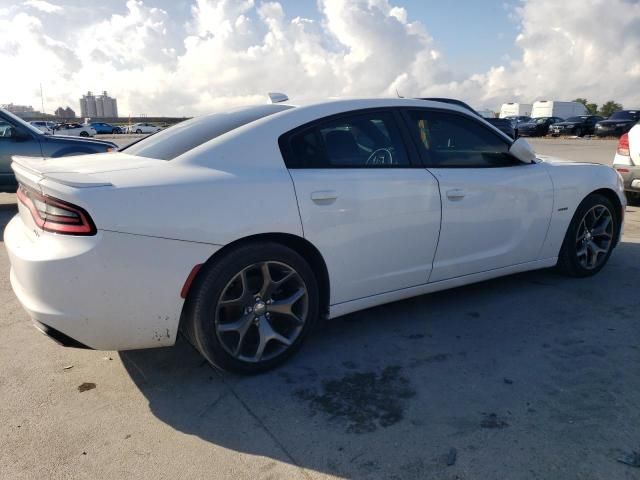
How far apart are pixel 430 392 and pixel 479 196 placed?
145 cm

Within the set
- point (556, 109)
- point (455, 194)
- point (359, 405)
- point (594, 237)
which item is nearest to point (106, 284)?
point (359, 405)

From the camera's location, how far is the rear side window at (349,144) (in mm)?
3008

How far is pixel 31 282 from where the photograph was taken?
2502 millimetres

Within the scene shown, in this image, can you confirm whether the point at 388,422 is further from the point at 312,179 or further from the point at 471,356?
the point at 312,179

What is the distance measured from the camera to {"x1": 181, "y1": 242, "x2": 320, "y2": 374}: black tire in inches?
105

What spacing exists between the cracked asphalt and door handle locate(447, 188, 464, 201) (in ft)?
2.88

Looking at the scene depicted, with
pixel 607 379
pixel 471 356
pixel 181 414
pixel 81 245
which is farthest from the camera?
pixel 471 356

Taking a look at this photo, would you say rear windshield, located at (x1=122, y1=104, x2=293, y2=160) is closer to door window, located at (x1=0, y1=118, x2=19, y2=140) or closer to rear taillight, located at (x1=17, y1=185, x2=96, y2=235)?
rear taillight, located at (x1=17, y1=185, x2=96, y2=235)

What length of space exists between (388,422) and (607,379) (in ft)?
4.31

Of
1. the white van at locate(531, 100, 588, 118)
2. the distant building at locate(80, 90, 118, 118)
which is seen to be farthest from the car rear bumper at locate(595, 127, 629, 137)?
the distant building at locate(80, 90, 118, 118)

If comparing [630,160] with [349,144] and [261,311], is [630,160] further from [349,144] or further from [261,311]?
[261,311]

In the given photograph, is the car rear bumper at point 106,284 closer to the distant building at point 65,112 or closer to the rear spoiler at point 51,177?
the rear spoiler at point 51,177

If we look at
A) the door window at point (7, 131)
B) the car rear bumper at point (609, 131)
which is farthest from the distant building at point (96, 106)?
the door window at point (7, 131)

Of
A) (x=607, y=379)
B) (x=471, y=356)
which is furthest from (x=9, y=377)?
(x=607, y=379)
